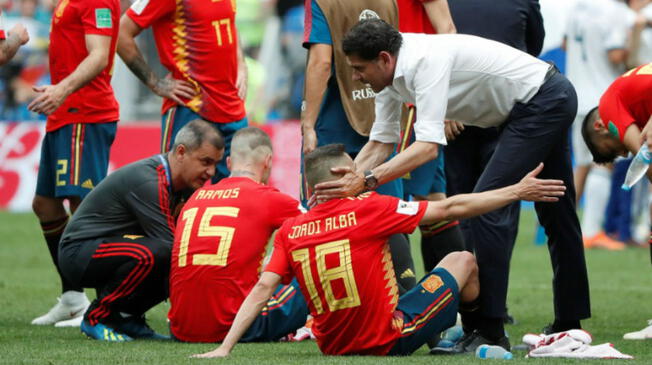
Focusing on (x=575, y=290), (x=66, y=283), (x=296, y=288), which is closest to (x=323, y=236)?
(x=296, y=288)

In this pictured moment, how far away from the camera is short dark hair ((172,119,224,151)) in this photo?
6.83 meters

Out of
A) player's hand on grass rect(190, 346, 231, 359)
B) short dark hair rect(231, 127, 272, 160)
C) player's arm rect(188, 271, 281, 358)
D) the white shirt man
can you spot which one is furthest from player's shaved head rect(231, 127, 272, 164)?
player's hand on grass rect(190, 346, 231, 359)

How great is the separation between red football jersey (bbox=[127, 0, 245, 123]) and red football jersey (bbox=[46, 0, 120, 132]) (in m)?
0.29

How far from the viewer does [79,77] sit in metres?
7.71

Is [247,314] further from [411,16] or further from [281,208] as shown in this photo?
[411,16]

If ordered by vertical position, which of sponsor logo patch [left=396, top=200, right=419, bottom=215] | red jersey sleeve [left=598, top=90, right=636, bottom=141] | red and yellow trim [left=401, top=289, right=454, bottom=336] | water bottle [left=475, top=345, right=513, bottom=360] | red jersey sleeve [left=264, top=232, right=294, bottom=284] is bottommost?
water bottle [left=475, top=345, right=513, bottom=360]

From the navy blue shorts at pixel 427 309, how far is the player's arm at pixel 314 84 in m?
1.77

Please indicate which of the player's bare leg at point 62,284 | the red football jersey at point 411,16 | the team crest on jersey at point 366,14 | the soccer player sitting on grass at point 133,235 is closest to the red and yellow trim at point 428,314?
the soccer player sitting on grass at point 133,235

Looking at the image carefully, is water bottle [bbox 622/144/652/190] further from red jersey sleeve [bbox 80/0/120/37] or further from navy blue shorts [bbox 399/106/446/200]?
red jersey sleeve [bbox 80/0/120/37]

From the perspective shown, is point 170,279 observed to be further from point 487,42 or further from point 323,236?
point 487,42

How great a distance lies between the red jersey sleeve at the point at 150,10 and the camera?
8.12m

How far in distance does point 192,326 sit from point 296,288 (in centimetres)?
62

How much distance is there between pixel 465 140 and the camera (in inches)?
281

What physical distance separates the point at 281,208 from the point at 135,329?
115 cm
